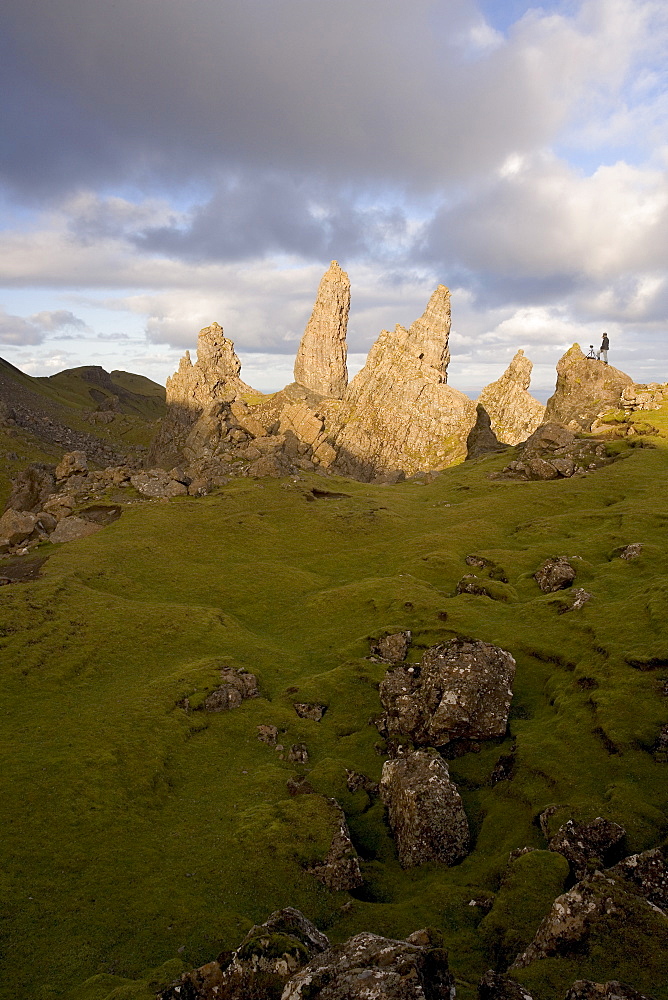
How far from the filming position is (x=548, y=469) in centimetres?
8375

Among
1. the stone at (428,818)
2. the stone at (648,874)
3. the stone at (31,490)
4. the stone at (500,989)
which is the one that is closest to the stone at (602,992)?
the stone at (500,989)

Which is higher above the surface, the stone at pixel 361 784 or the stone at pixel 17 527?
the stone at pixel 17 527

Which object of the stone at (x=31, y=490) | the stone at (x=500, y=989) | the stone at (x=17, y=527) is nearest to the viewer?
the stone at (x=500, y=989)

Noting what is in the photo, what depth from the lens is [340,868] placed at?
74.1 feet

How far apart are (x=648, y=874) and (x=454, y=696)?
41.9 ft

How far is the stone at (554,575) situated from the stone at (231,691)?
24.4m

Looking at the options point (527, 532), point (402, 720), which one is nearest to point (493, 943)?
point (402, 720)

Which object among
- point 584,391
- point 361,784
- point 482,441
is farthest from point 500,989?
point 482,441

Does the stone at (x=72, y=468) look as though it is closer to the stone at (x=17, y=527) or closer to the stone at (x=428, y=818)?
the stone at (x=17, y=527)

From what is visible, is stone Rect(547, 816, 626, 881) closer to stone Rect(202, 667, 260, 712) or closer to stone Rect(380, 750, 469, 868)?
stone Rect(380, 750, 469, 868)

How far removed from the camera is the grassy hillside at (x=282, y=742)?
19.8 m

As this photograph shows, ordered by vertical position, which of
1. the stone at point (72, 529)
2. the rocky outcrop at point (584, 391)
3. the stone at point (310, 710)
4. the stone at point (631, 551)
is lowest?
the stone at point (310, 710)

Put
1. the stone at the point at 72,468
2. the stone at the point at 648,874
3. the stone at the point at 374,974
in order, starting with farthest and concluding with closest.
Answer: the stone at the point at 72,468
the stone at the point at 648,874
the stone at the point at 374,974

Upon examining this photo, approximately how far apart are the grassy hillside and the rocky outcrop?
2075 inches
